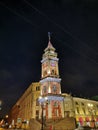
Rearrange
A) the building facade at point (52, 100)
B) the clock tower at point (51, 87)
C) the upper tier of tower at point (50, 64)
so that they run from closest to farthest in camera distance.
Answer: the clock tower at point (51, 87), the building facade at point (52, 100), the upper tier of tower at point (50, 64)

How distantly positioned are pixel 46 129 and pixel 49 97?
11977mm

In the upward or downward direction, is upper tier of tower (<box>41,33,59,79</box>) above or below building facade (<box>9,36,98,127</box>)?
above

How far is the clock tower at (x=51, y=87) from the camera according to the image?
43.1m

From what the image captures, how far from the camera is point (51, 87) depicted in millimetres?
46281

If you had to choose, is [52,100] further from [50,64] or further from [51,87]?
[50,64]

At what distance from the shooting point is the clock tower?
141ft

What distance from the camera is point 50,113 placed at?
138 ft

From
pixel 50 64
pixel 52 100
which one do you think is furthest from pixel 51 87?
pixel 50 64

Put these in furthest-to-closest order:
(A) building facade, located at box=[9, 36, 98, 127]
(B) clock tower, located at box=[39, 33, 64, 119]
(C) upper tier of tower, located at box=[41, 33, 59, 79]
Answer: (C) upper tier of tower, located at box=[41, 33, 59, 79]
(A) building facade, located at box=[9, 36, 98, 127]
(B) clock tower, located at box=[39, 33, 64, 119]

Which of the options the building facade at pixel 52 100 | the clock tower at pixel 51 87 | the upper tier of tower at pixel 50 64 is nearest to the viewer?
the clock tower at pixel 51 87

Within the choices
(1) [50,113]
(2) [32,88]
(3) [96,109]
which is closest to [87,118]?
(3) [96,109]

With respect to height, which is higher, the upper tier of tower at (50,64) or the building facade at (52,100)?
the upper tier of tower at (50,64)

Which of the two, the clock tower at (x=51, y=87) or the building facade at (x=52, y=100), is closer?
the clock tower at (x=51, y=87)

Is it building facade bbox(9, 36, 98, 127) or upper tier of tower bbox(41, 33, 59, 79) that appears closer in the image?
building facade bbox(9, 36, 98, 127)
